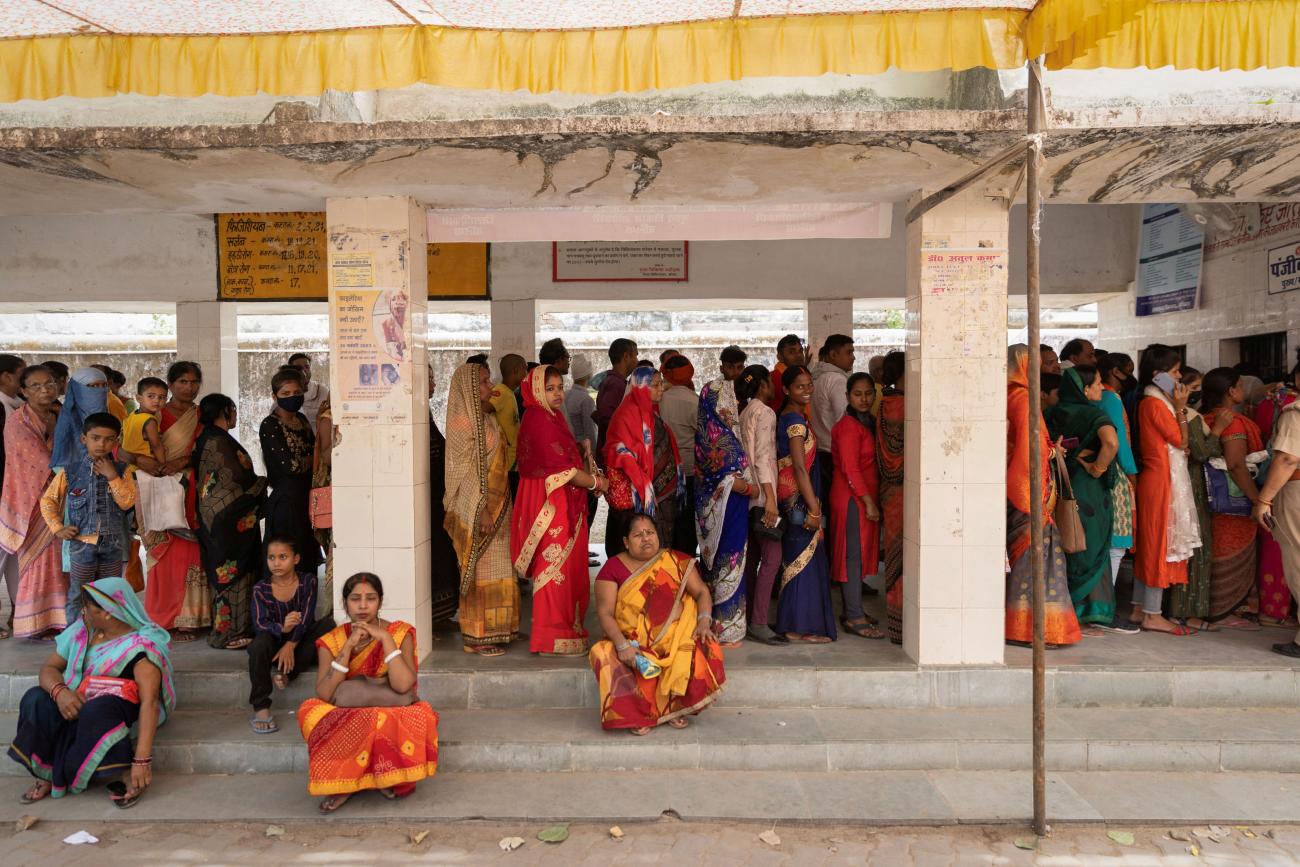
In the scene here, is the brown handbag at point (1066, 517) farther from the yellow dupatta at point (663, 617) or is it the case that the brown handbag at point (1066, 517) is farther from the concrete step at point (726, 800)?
the yellow dupatta at point (663, 617)

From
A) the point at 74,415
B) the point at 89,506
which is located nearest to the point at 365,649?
the point at 89,506

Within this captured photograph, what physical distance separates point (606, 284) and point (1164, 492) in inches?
203

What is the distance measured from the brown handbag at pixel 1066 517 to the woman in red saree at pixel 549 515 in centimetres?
257

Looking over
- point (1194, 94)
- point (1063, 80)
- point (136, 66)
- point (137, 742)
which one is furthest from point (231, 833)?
point (1194, 94)

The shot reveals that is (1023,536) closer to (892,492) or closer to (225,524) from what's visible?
(892,492)

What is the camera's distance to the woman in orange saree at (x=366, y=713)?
3900 mm

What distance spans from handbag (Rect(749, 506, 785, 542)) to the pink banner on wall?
5.11 ft

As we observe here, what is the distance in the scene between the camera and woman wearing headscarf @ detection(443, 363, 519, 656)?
515cm

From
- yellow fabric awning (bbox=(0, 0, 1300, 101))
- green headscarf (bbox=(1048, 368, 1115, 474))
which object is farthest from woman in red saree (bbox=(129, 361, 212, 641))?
green headscarf (bbox=(1048, 368, 1115, 474))

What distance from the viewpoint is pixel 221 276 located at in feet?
29.1

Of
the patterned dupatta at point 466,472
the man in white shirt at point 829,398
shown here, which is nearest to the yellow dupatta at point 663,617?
the patterned dupatta at point 466,472

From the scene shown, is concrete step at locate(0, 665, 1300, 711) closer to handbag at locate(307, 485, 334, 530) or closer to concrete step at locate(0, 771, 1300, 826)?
concrete step at locate(0, 771, 1300, 826)

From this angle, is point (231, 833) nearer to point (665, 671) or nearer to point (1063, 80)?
point (665, 671)

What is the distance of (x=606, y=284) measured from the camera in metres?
8.88
